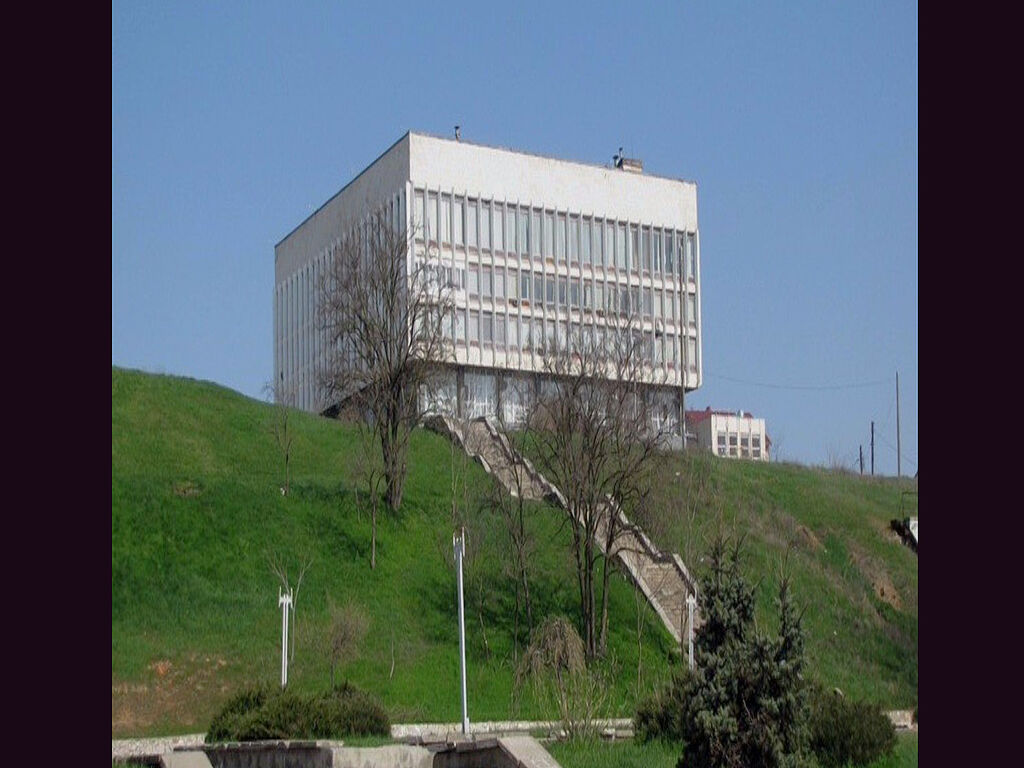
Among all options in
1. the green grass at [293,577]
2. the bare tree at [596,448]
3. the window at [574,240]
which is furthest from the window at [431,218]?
the bare tree at [596,448]

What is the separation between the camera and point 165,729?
2994cm

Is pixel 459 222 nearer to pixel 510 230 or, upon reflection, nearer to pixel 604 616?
pixel 510 230

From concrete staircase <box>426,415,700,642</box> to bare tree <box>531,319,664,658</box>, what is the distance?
503mm

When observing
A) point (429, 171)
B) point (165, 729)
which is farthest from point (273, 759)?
point (429, 171)

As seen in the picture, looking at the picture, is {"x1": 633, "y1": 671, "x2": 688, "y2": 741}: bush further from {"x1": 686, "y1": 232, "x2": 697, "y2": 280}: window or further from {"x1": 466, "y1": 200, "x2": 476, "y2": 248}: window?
{"x1": 686, "y1": 232, "x2": 697, "y2": 280}: window

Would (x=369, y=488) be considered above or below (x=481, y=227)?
below

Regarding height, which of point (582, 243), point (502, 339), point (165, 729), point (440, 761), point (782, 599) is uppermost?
point (582, 243)

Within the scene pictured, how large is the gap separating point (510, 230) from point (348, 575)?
36403 mm

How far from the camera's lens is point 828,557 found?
47.9 meters

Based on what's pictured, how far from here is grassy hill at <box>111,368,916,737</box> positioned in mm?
33188

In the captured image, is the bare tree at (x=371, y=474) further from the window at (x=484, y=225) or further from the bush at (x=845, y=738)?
the window at (x=484, y=225)

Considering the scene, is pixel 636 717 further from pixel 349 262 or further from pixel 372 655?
pixel 349 262

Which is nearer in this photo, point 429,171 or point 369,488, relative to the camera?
point 369,488

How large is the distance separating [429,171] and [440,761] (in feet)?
178
